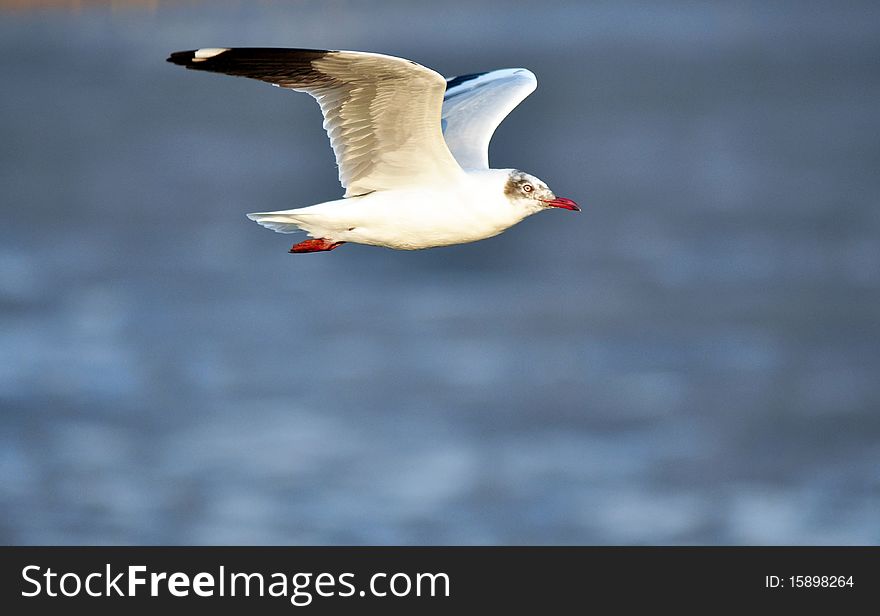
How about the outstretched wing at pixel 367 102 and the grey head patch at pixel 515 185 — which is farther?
the grey head patch at pixel 515 185

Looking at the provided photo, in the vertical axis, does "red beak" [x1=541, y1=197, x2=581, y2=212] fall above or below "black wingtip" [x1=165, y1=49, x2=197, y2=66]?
below

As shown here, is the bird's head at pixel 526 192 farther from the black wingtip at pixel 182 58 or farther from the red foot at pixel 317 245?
the black wingtip at pixel 182 58

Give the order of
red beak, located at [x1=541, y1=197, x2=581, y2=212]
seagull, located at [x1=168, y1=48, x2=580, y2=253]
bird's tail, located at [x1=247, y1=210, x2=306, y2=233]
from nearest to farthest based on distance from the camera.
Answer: seagull, located at [x1=168, y1=48, x2=580, y2=253], bird's tail, located at [x1=247, y1=210, x2=306, y2=233], red beak, located at [x1=541, y1=197, x2=581, y2=212]

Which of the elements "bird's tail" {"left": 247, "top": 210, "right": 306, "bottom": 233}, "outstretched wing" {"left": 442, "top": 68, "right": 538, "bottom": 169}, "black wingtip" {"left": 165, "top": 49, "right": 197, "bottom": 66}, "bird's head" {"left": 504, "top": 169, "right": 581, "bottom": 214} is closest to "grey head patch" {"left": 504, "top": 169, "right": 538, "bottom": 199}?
"bird's head" {"left": 504, "top": 169, "right": 581, "bottom": 214}

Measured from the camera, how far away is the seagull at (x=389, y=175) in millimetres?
6094

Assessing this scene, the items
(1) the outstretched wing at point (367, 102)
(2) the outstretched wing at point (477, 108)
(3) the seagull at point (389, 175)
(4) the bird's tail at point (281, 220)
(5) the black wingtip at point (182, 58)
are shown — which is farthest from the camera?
(2) the outstretched wing at point (477, 108)

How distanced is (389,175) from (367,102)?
1.39 ft

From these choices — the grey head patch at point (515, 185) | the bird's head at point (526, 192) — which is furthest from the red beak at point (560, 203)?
the grey head patch at point (515, 185)

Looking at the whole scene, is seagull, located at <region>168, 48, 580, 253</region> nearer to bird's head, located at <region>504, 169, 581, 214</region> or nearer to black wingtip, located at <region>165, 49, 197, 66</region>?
bird's head, located at <region>504, 169, 581, 214</region>

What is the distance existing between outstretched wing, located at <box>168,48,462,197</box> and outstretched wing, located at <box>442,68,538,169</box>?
30.6 inches

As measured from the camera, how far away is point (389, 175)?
6559mm

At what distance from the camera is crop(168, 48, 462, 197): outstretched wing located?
5953 mm

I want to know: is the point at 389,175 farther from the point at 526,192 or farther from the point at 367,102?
the point at 526,192

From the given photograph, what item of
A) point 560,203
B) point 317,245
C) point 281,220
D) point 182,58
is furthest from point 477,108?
point 182,58
